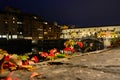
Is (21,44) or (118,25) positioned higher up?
(118,25)

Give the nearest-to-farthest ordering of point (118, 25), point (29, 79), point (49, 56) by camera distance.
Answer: point (29, 79) < point (49, 56) < point (118, 25)

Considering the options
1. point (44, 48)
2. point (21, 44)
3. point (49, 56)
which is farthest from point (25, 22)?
point (49, 56)

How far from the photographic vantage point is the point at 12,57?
4645 millimetres

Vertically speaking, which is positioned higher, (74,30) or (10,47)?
(74,30)

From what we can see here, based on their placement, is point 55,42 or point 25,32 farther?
point 25,32

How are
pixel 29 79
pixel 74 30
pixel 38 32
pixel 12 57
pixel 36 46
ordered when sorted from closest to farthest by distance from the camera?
1. pixel 29 79
2. pixel 12 57
3. pixel 36 46
4. pixel 38 32
5. pixel 74 30

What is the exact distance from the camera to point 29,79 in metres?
4.12

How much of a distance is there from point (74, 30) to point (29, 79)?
110555 mm

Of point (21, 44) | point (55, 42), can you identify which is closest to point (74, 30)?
point (55, 42)

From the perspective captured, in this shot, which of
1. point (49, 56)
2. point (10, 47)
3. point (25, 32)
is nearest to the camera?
point (49, 56)

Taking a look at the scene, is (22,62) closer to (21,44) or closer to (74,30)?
(21,44)

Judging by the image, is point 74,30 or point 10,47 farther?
point 74,30

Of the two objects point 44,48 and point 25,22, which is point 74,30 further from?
point 44,48

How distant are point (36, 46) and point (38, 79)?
5847 cm
